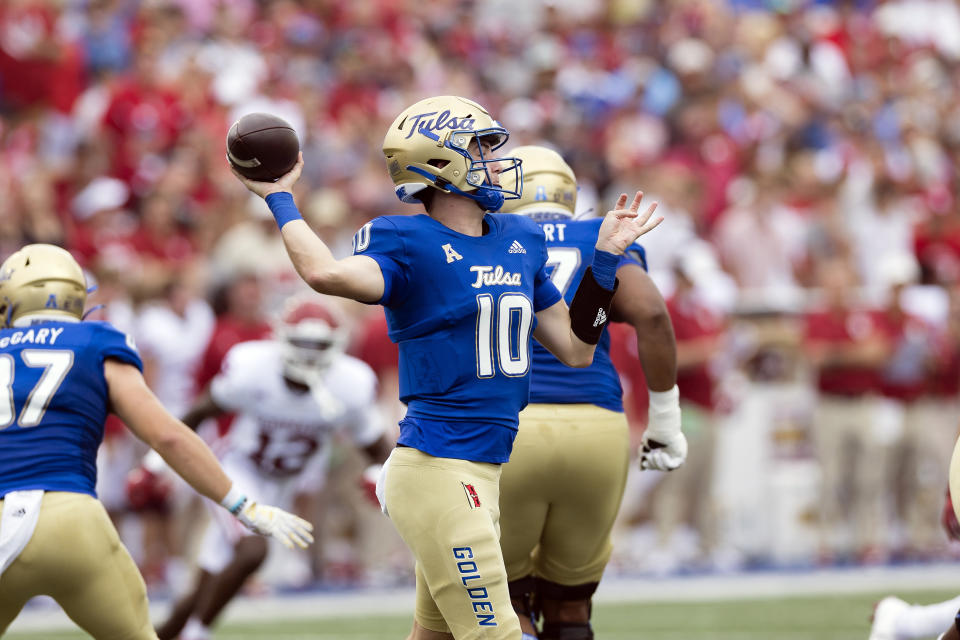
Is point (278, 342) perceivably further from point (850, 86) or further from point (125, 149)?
point (850, 86)

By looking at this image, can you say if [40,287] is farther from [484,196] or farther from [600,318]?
[600,318]

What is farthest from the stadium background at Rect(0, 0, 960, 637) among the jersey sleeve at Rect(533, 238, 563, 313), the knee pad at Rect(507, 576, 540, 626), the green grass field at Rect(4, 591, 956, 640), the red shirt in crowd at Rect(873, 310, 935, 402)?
the jersey sleeve at Rect(533, 238, 563, 313)

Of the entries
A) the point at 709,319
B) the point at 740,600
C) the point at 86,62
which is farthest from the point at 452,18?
the point at 740,600

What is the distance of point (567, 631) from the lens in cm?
533

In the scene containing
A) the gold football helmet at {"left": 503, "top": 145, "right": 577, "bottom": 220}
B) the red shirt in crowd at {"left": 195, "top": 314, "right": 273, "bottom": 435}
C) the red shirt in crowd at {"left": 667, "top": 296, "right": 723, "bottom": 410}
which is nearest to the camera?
the gold football helmet at {"left": 503, "top": 145, "right": 577, "bottom": 220}

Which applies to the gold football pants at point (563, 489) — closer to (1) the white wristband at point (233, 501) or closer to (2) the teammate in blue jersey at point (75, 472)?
(2) the teammate in blue jersey at point (75, 472)

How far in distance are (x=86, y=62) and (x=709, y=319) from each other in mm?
5843

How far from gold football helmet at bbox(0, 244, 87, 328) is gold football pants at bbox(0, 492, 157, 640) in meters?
0.70

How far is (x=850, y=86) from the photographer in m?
14.9

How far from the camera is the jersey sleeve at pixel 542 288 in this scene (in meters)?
4.57

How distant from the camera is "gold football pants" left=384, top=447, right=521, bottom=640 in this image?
419 cm

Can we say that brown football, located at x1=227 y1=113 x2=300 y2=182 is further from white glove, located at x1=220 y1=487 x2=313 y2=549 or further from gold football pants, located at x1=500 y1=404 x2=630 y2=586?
gold football pants, located at x1=500 y1=404 x2=630 y2=586

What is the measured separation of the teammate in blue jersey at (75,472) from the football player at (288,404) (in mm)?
2204

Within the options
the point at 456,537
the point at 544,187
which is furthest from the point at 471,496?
the point at 544,187
